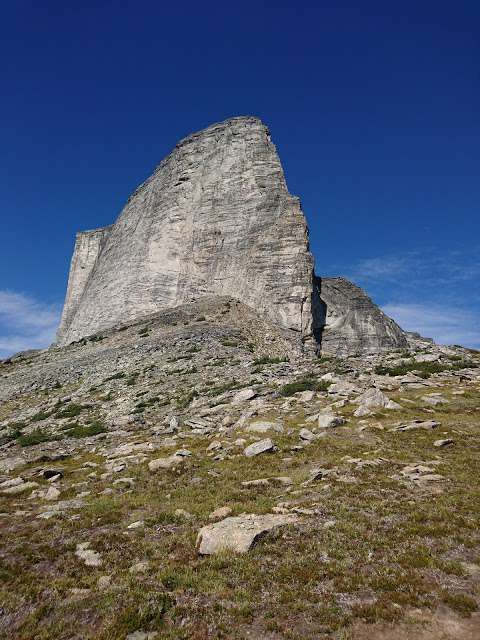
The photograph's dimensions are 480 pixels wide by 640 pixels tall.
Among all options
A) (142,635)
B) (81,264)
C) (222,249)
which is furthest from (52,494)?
(81,264)

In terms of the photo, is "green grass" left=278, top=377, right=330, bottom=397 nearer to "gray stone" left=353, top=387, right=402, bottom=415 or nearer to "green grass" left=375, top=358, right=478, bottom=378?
"gray stone" left=353, top=387, right=402, bottom=415

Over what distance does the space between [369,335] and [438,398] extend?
55.3 m

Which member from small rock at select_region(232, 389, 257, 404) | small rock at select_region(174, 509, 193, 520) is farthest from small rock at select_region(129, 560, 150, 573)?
small rock at select_region(232, 389, 257, 404)

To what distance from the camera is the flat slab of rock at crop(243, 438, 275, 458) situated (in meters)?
15.0

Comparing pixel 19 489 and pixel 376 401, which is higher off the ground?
pixel 376 401

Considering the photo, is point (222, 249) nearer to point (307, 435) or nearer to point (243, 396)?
point (243, 396)

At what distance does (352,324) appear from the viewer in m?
74.2

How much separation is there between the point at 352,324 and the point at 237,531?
68.4 metres

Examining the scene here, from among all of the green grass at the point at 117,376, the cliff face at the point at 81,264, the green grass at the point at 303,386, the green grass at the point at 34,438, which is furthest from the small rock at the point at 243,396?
the cliff face at the point at 81,264

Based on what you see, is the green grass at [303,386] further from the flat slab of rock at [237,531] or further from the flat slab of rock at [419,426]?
the flat slab of rock at [237,531]

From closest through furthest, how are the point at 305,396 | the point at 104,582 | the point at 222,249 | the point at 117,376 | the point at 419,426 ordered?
the point at 104,582 → the point at 419,426 → the point at 305,396 → the point at 117,376 → the point at 222,249

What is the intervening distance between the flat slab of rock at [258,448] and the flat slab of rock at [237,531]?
4953 mm

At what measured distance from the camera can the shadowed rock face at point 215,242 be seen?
4984cm

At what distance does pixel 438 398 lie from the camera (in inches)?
798
